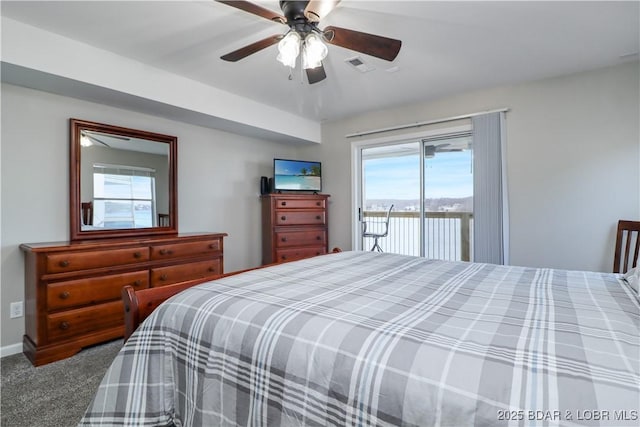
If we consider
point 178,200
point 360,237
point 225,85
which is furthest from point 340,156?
point 178,200

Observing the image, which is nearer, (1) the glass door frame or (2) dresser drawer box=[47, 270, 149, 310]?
(2) dresser drawer box=[47, 270, 149, 310]

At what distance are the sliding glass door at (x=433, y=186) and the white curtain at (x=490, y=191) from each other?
0.23 m

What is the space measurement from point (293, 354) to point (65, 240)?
8.77 ft

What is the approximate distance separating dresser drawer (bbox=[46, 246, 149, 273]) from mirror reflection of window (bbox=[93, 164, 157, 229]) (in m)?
0.42

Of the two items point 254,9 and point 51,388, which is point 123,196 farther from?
point 254,9

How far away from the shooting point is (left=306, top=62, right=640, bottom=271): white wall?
2578mm

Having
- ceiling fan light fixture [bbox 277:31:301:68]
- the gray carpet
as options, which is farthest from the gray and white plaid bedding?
ceiling fan light fixture [bbox 277:31:301:68]

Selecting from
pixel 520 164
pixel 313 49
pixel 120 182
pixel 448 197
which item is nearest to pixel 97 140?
pixel 120 182

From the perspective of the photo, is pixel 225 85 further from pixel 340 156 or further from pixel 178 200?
pixel 340 156

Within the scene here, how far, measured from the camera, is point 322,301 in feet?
3.74

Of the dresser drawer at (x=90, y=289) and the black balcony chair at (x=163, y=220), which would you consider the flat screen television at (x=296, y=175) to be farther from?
the dresser drawer at (x=90, y=289)

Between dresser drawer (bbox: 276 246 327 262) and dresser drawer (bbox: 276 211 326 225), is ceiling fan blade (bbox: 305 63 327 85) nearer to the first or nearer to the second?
dresser drawer (bbox: 276 211 326 225)

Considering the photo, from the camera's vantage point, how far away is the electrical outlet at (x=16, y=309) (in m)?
2.30

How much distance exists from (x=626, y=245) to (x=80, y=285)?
4259 mm
